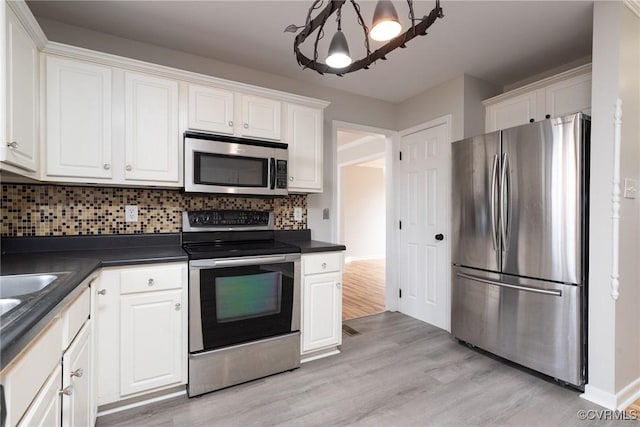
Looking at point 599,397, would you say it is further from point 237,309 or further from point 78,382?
point 78,382

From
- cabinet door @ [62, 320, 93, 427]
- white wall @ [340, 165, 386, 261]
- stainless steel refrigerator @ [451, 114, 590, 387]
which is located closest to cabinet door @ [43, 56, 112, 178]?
cabinet door @ [62, 320, 93, 427]

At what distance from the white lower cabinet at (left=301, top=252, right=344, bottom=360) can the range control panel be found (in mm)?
614

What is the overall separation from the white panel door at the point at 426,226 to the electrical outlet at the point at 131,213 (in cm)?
271

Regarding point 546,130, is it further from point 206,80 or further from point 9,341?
point 9,341

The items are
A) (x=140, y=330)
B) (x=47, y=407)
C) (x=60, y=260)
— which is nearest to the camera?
(x=47, y=407)

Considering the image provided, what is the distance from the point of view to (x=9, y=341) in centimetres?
73

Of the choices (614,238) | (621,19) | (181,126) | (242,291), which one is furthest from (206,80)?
(614,238)

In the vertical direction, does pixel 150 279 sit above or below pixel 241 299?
above

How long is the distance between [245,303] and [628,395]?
2524mm

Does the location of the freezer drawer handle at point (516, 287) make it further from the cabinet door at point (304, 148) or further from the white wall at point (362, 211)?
the white wall at point (362, 211)

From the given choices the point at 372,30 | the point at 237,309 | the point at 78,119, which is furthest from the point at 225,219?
the point at 372,30

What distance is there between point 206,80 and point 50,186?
50.3 inches

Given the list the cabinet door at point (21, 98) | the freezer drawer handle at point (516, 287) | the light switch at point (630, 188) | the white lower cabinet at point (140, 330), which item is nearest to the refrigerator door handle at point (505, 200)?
the freezer drawer handle at point (516, 287)

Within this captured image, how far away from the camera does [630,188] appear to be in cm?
194
